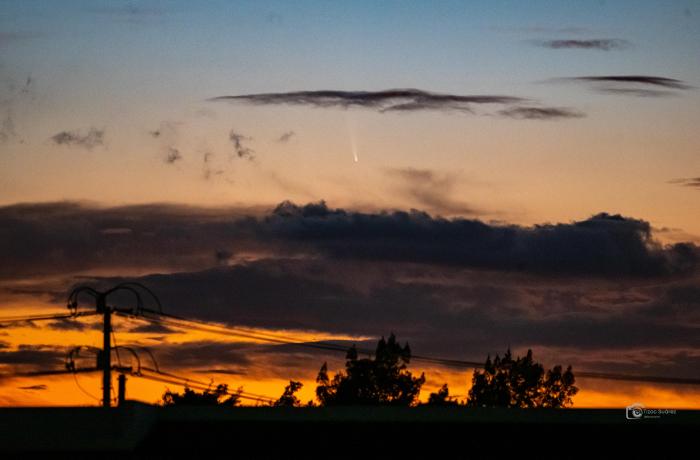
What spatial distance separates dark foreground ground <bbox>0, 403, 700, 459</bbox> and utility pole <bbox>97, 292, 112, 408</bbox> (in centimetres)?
1205

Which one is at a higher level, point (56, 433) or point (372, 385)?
point (372, 385)

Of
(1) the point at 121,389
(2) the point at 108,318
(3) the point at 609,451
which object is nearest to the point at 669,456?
(3) the point at 609,451

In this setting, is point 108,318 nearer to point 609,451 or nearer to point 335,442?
point 335,442

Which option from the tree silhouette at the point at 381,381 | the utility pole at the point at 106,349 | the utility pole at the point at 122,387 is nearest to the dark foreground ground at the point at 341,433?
the utility pole at the point at 106,349

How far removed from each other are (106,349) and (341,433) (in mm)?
17007

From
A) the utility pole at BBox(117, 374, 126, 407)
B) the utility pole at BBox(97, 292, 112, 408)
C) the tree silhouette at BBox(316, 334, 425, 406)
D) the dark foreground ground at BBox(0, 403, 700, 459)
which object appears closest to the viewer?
the dark foreground ground at BBox(0, 403, 700, 459)

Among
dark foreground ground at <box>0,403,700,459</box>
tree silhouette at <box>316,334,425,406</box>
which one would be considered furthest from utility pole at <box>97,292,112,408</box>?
tree silhouette at <box>316,334,425,406</box>

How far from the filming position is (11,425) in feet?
130

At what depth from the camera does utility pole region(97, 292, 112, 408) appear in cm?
5553

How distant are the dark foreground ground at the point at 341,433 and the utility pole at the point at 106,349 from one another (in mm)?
12049

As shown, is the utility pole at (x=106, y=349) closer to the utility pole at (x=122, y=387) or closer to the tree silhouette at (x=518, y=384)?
the utility pole at (x=122, y=387)

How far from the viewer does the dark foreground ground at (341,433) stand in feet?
130

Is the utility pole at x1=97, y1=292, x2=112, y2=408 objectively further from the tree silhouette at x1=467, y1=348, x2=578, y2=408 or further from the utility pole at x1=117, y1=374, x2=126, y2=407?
the tree silhouette at x1=467, y1=348, x2=578, y2=408

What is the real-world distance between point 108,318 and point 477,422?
20.2 meters
